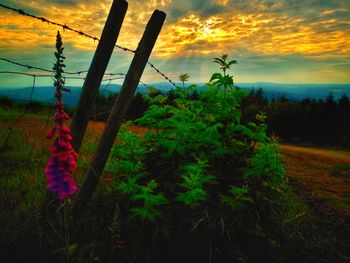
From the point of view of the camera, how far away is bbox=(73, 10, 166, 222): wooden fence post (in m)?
3.89

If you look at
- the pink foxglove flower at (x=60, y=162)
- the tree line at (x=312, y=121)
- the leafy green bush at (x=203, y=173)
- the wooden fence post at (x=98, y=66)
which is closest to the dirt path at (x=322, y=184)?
the leafy green bush at (x=203, y=173)

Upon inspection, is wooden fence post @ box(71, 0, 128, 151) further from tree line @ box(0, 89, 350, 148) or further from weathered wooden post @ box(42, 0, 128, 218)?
tree line @ box(0, 89, 350, 148)

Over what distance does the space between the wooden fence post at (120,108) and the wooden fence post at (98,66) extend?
309 millimetres

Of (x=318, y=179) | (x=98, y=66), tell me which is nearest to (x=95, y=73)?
(x=98, y=66)

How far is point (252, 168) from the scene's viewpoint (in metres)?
4.25

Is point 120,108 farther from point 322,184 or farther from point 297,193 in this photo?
point 322,184

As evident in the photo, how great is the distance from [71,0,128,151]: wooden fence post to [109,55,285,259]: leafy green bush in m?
0.70

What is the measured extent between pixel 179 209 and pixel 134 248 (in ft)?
2.11

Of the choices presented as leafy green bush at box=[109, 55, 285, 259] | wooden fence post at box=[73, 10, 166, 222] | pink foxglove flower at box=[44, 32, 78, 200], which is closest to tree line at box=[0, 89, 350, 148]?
leafy green bush at box=[109, 55, 285, 259]

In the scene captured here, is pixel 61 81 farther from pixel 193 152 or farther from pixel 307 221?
pixel 307 221

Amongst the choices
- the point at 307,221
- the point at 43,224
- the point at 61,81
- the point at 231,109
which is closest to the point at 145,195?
the point at 43,224

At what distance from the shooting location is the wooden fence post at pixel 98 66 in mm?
3645

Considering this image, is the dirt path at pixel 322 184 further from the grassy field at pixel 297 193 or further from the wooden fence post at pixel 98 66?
the wooden fence post at pixel 98 66

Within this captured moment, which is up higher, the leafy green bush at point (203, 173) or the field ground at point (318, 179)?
the leafy green bush at point (203, 173)
